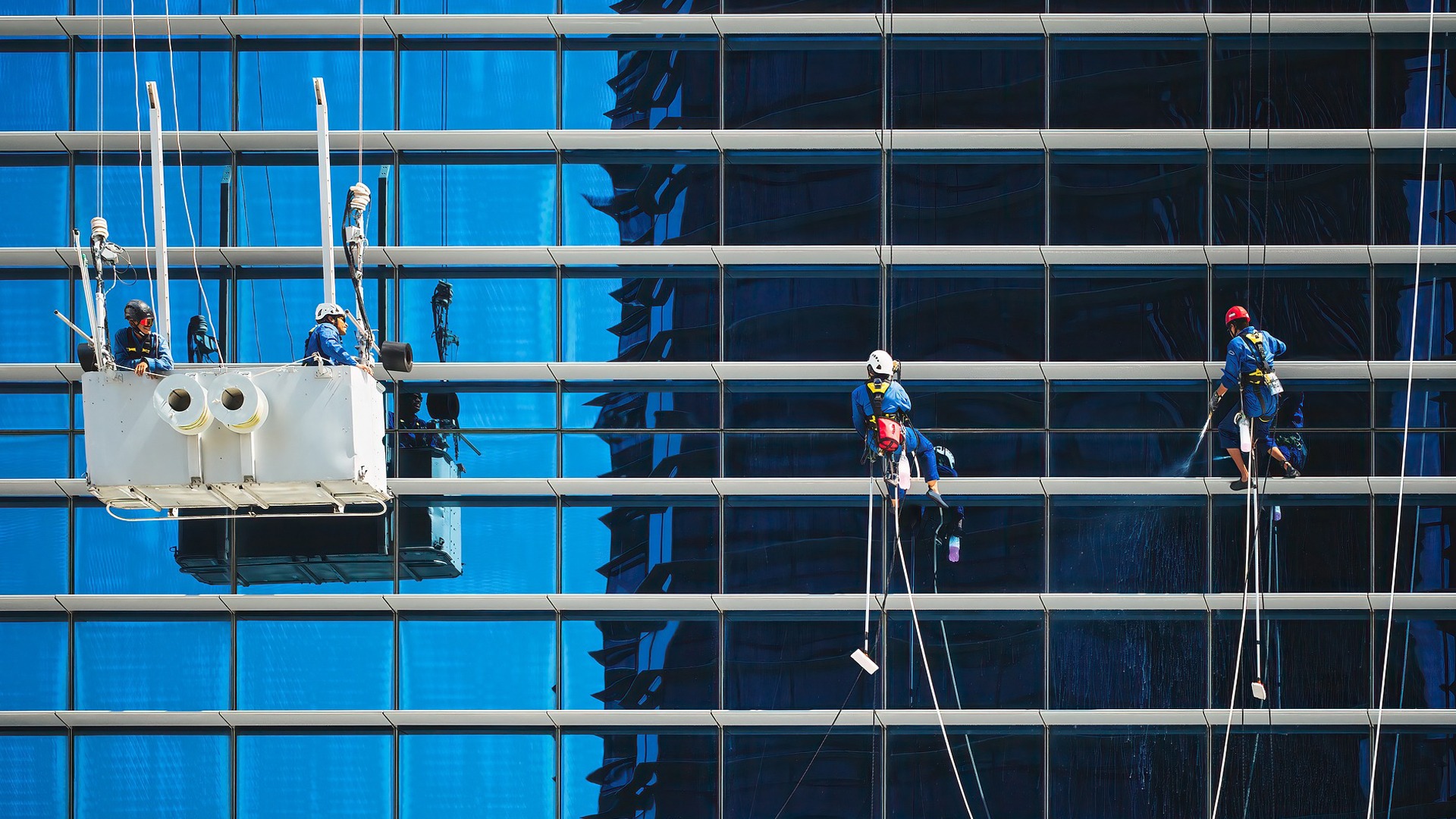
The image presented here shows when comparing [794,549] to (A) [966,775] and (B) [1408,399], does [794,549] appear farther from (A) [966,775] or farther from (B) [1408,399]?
(B) [1408,399]

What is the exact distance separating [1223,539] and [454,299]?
32.3ft

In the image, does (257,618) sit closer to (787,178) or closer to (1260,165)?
(787,178)

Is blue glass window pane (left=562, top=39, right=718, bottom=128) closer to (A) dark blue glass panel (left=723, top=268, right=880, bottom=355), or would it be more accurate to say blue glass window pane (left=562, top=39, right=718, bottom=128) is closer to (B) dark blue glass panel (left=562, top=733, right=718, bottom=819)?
(A) dark blue glass panel (left=723, top=268, right=880, bottom=355)

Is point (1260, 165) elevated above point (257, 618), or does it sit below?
above

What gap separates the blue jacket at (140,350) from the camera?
716 inches

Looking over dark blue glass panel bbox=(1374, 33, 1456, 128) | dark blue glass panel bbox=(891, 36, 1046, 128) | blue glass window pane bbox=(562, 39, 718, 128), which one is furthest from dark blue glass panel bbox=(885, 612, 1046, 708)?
dark blue glass panel bbox=(1374, 33, 1456, 128)

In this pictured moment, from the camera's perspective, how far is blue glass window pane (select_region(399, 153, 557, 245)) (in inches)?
908

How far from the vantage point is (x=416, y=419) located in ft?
A: 75.0

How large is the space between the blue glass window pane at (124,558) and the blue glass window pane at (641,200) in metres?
6.19

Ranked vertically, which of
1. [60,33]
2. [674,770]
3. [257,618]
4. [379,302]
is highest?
[60,33]

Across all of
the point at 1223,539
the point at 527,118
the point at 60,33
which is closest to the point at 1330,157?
the point at 1223,539

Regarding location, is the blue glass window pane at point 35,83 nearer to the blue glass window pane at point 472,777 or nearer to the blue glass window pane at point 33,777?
the blue glass window pane at point 33,777

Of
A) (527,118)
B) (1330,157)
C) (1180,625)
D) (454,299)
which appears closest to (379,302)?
(454,299)

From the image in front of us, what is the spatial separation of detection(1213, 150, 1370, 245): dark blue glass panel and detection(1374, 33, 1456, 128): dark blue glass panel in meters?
0.70
